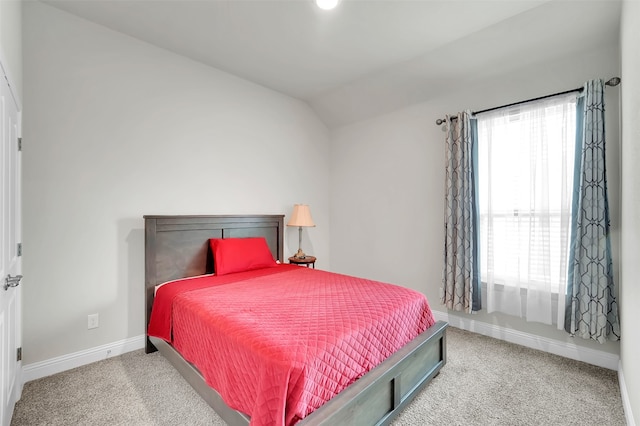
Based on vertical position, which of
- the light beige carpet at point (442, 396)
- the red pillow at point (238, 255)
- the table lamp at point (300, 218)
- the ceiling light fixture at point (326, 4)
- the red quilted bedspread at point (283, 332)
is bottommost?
the light beige carpet at point (442, 396)

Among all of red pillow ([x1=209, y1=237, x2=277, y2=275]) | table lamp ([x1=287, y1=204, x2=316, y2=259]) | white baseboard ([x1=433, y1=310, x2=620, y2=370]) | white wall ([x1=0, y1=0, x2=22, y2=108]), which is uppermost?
white wall ([x1=0, y1=0, x2=22, y2=108])

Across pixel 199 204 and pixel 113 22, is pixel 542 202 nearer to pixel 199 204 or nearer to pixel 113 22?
pixel 199 204

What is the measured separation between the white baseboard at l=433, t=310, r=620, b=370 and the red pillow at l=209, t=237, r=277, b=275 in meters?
2.07

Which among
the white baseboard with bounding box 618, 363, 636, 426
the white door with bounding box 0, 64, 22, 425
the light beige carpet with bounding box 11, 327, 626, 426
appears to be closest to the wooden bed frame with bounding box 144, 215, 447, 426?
the light beige carpet with bounding box 11, 327, 626, 426

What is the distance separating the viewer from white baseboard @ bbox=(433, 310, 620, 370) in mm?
2268

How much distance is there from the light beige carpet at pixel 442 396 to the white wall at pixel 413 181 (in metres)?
0.51

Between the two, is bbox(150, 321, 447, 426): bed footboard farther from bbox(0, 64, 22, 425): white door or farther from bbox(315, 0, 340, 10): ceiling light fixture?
bbox(315, 0, 340, 10): ceiling light fixture

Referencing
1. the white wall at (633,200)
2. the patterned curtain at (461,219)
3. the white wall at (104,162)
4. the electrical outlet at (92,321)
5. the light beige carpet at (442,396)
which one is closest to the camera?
the white wall at (633,200)

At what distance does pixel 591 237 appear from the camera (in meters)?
2.19

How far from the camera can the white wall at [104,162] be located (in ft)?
7.15

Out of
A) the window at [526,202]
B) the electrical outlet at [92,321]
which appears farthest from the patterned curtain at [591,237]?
the electrical outlet at [92,321]

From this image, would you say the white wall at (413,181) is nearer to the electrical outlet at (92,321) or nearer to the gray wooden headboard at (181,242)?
the gray wooden headboard at (181,242)

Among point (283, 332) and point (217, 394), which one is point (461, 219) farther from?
point (217, 394)

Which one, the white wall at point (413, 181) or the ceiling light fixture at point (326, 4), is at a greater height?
the ceiling light fixture at point (326, 4)
